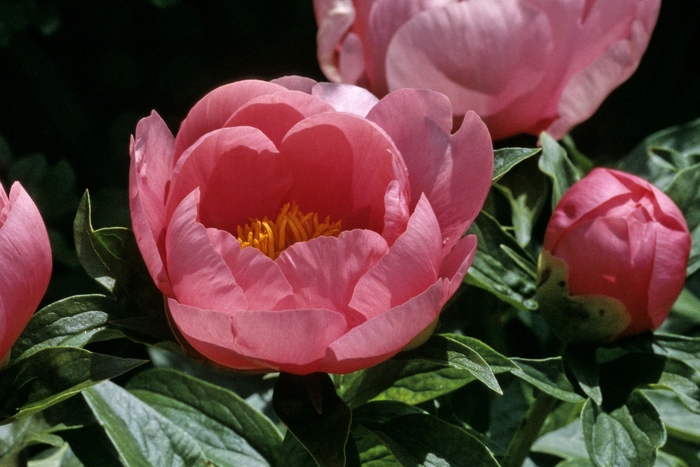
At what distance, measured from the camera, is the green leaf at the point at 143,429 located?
576 mm

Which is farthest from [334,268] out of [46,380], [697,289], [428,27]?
[697,289]

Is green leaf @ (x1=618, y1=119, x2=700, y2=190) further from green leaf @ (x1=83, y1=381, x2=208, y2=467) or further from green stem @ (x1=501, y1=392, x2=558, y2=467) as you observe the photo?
green leaf @ (x1=83, y1=381, x2=208, y2=467)

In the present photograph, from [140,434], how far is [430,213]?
0.88 feet

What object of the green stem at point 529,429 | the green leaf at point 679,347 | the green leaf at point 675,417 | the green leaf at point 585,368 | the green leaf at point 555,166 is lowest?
the green leaf at point 675,417

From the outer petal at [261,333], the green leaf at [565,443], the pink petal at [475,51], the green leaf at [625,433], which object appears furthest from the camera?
the green leaf at [565,443]

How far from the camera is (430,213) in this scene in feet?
1.55

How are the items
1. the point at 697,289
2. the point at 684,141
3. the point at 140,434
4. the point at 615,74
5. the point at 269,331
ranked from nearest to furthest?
the point at 269,331
the point at 140,434
the point at 615,74
the point at 684,141
the point at 697,289

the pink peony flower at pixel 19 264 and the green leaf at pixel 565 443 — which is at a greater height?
the pink peony flower at pixel 19 264

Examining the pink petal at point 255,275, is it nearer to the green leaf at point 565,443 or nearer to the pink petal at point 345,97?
the pink petal at point 345,97

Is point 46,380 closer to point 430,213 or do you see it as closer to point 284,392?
point 284,392

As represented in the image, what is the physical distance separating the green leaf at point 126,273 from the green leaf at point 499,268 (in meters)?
0.23

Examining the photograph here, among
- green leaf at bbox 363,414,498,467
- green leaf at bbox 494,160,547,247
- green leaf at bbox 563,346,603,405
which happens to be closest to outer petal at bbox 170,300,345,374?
green leaf at bbox 363,414,498,467

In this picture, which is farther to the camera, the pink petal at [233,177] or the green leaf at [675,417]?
the green leaf at [675,417]

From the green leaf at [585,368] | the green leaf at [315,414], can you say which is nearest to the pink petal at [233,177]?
the green leaf at [315,414]
